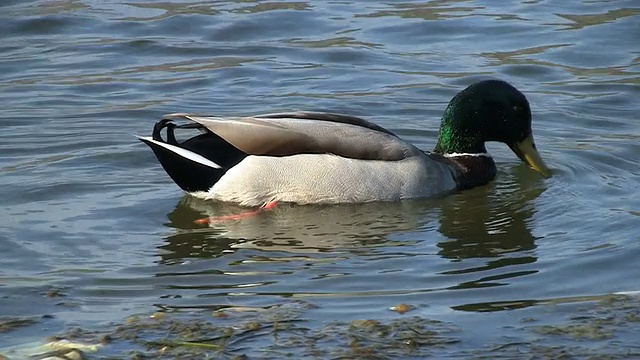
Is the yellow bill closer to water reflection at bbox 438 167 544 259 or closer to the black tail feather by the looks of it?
water reflection at bbox 438 167 544 259

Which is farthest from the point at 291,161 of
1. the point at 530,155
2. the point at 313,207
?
the point at 530,155

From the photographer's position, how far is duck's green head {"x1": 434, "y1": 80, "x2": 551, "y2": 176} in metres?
9.68

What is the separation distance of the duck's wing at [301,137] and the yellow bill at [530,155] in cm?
114

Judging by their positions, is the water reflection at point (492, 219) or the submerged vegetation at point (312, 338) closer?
the submerged vegetation at point (312, 338)

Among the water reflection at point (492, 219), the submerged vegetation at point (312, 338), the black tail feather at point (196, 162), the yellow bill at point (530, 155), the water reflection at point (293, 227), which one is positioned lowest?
the water reflection at point (492, 219)

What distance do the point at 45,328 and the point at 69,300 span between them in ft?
1.64

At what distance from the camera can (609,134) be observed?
34.6ft

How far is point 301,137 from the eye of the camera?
8.94 metres

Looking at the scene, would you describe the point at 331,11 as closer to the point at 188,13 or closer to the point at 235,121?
the point at 188,13

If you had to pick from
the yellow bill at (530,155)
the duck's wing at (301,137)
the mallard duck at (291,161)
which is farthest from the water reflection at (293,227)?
the yellow bill at (530,155)

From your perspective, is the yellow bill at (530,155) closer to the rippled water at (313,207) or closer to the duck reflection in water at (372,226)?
the rippled water at (313,207)

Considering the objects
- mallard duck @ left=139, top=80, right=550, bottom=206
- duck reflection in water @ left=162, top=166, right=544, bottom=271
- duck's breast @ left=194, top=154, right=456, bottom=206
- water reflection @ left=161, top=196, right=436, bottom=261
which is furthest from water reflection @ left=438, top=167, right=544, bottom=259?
duck's breast @ left=194, top=154, right=456, bottom=206

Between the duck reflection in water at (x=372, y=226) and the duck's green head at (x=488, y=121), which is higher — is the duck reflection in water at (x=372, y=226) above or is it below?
below

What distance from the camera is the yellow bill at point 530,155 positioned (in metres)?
9.73
